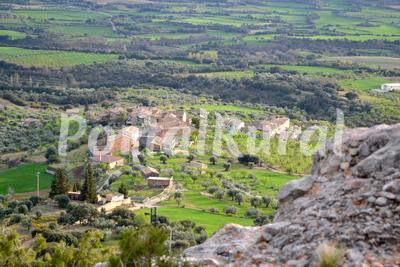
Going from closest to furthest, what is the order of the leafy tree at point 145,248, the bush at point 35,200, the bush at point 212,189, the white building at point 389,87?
the leafy tree at point 145,248 < the bush at point 35,200 < the bush at point 212,189 < the white building at point 389,87

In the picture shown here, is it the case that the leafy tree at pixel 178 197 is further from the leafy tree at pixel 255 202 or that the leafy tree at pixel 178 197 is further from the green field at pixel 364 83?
the green field at pixel 364 83

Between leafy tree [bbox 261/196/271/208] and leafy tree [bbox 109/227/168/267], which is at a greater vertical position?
leafy tree [bbox 109/227/168/267]

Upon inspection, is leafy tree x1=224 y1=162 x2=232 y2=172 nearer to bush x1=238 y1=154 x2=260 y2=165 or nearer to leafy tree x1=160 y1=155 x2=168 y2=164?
bush x1=238 y1=154 x2=260 y2=165

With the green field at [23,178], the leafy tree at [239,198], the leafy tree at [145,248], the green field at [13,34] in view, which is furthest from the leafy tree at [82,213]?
the green field at [13,34]

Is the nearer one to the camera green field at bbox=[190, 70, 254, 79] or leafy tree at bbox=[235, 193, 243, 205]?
leafy tree at bbox=[235, 193, 243, 205]

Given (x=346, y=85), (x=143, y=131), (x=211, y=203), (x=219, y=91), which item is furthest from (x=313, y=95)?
(x=211, y=203)

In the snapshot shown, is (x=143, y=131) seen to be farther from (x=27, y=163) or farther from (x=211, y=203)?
(x=211, y=203)

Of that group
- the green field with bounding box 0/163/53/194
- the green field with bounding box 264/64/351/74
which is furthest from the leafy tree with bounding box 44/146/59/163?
the green field with bounding box 264/64/351/74
